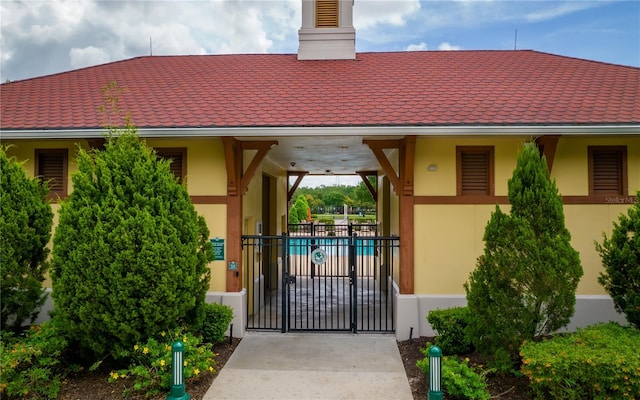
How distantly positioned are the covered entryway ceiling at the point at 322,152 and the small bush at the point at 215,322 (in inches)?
118

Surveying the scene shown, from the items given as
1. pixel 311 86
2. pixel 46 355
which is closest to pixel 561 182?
pixel 311 86

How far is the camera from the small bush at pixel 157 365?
4.55m

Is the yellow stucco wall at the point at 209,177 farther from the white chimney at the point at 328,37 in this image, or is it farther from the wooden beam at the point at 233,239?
the white chimney at the point at 328,37

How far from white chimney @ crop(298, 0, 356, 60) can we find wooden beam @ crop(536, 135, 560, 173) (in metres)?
5.53

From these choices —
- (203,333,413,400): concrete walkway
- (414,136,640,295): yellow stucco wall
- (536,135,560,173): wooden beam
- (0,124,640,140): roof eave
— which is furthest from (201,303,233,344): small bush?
(536,135,560,173): wooden beam

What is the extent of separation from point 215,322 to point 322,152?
4.63 m

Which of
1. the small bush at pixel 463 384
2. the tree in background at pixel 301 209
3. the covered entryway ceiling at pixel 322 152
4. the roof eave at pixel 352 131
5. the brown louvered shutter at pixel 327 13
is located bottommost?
the small bush at pixel 463 384

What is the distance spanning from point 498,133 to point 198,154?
17.1 ft

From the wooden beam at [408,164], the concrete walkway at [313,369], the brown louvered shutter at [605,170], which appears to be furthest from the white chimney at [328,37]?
the concrete walkway at [313,369]

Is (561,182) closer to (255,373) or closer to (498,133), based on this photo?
(498,133)

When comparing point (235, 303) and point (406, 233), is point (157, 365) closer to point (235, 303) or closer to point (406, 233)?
point (235, 303)

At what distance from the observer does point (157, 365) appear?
4.58 m

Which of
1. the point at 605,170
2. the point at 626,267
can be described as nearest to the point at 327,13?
the point at 605,170

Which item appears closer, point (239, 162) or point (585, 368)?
point (585, 368)
